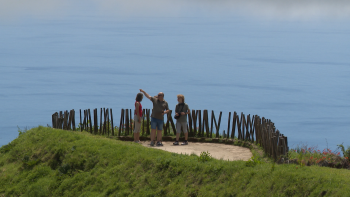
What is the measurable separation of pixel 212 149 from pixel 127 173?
4.75m

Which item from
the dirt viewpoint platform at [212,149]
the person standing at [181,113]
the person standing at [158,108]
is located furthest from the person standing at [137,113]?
the person standing at [181,113]

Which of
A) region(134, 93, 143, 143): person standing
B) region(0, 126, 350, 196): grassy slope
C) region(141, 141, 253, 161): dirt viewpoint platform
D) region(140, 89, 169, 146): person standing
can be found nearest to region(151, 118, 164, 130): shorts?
region(140, 89, 169, 146): person standing

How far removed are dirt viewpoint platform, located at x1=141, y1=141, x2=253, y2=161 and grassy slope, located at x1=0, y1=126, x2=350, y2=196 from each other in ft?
7.08

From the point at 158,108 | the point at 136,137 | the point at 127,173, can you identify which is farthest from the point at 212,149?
the point at 127,173

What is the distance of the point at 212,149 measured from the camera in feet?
60.4

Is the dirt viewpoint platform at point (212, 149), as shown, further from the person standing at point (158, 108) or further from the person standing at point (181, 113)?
the person standing at point (158, 108)

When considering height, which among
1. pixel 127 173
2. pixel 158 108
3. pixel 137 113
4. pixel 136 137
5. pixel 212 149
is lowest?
pixel 127 173

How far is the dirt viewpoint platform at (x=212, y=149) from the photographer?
1733 centimetres

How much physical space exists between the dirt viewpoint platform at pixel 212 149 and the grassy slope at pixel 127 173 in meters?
2.16

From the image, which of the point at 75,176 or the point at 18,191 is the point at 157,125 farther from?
the point at 18,191

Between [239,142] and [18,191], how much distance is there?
8.81m

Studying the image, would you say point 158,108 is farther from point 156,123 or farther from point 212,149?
point 212,149

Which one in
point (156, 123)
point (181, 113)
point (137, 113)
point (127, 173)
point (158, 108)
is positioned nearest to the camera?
point (127, 173)

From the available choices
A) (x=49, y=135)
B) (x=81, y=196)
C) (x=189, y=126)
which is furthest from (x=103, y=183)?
(x=189, y=126)
